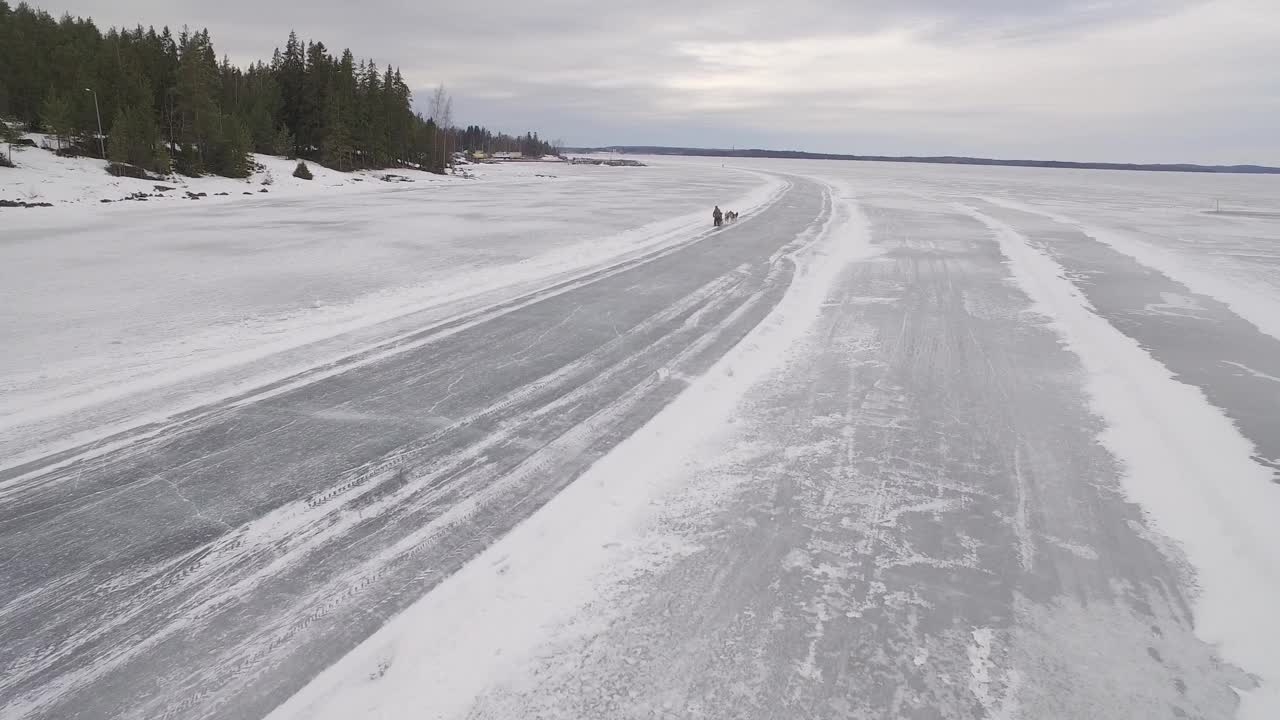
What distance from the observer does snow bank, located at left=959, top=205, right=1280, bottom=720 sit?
267 cm

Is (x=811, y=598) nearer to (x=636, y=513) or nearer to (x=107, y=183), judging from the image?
(x=636, y=513)

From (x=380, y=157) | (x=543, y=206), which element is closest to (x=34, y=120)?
(x=380, y=157)

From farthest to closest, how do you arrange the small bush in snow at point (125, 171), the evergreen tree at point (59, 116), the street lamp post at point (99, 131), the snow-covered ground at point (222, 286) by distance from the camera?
the street lamp post at point (99, 131) < the evergreen tree at point (59, 116) < the small bush in snow at point (125, 171) < the snow-covered ground at point (222, 286)

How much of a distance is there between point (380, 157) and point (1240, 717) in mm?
62879

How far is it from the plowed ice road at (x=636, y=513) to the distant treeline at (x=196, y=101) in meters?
35.6

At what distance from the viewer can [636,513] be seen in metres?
3.48

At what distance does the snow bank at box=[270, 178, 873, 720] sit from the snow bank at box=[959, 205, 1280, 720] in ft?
8.33

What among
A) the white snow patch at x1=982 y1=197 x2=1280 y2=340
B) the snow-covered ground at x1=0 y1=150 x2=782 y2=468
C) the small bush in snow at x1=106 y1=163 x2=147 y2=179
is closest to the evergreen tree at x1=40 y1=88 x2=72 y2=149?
the small bush in snow at x1=106 y1=163 x2=147 y2=179

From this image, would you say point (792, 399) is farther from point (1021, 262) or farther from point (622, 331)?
point (1021, 262)

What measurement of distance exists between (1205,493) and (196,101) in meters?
48.1

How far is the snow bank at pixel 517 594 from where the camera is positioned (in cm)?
228

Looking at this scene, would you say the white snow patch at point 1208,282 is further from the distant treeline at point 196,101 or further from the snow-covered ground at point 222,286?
the distant treeline at point 196,101

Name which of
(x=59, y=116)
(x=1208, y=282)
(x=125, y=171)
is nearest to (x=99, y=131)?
(x=59, y=116)

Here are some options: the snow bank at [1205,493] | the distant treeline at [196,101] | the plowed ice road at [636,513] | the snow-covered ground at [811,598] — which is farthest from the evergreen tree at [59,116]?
the snow bank at [1205,493]
